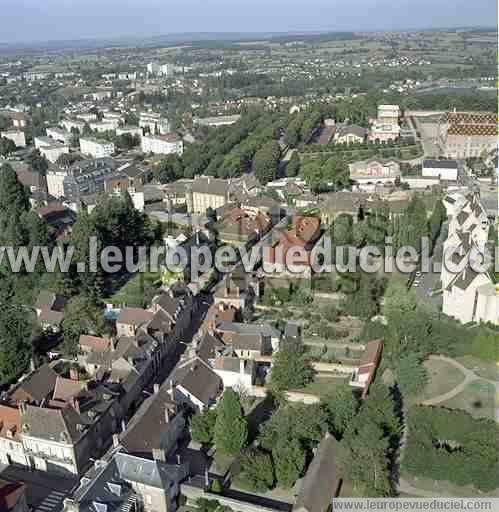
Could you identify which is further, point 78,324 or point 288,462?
point 78,324

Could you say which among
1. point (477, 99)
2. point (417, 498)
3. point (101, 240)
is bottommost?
Result: point (417, 498)

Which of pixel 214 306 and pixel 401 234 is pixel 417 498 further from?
pixel 401 234

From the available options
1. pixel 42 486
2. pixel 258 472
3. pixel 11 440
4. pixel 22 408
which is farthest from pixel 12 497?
pixel 258 472

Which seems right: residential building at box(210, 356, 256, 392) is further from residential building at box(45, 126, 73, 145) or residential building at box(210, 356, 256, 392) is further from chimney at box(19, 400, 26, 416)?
residential building at box(45, 126, 73, 145)

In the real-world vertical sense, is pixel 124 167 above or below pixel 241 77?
below

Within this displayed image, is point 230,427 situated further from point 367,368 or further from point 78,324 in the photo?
point 78,324

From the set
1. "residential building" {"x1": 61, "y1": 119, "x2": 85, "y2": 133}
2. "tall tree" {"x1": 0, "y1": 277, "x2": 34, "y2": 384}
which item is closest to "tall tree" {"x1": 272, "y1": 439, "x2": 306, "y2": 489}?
"tall tree" {"x1": 0, "y1": 277, "x2": 34, "y2": 384}

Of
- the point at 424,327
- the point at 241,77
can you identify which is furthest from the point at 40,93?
the point at 424,327

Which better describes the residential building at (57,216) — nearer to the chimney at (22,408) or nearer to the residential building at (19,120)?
the chimney at (22,408)
